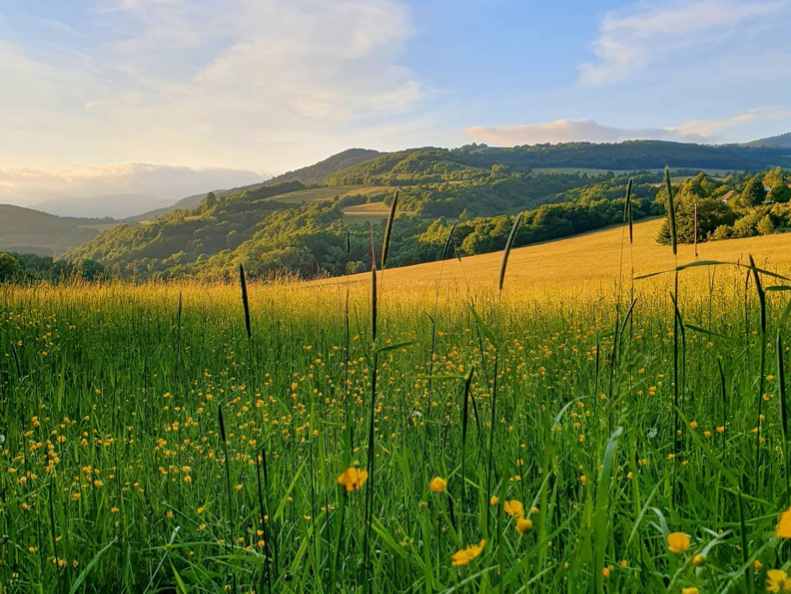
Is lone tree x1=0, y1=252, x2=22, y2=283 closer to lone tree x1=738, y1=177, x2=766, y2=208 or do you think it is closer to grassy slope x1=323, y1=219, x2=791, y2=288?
grassy slope x1=323, y1=219, x2=791, y2=288

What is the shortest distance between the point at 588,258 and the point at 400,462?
102 ft

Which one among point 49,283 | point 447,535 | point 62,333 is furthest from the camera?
point 49,283

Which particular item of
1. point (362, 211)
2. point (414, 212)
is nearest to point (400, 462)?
point (414, 212)

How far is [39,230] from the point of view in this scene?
89438 millimetres

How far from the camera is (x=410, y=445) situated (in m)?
2.67

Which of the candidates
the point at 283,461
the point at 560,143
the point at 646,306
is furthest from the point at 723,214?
the point at 560,143

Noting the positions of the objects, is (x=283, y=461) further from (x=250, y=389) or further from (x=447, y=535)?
(x=250, y=389)

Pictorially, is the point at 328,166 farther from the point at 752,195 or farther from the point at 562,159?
the point at 752,195

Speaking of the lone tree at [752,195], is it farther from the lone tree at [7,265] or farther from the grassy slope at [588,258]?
the lone tree at [7,265]

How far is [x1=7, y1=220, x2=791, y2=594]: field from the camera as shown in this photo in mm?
1183

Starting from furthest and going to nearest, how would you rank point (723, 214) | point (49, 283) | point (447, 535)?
point (723, 214) < point (49, 283) < point (447, 535)

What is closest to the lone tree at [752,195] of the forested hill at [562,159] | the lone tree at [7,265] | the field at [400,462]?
the field at [400,462]

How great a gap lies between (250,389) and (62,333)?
3.69 meters

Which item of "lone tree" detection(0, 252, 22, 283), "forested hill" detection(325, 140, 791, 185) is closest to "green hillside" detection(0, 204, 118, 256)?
"forested hill" detection(325, 140, 791, 185)
